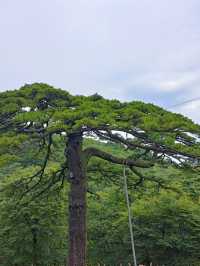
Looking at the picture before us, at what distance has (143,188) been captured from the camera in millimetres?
12055

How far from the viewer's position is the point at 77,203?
9.57 metres

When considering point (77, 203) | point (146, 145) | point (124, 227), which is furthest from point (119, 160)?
point (124, 227)

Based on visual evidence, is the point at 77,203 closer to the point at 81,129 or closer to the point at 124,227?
the point at 81,129

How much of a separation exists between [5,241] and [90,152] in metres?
7.74

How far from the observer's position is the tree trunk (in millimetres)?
9406

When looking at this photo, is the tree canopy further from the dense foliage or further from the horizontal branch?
the dense foliage

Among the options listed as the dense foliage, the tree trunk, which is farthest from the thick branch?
the dense foliage

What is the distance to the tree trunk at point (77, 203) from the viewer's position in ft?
30.9

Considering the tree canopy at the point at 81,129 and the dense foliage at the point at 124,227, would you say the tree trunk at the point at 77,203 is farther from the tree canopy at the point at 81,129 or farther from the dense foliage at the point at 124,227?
the dense foliage at the point at 124,227

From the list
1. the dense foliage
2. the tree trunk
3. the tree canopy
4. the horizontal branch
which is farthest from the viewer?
the dense foliage

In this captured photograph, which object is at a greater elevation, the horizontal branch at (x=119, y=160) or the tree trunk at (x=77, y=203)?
the horizontal branch at (x=119, y=160)

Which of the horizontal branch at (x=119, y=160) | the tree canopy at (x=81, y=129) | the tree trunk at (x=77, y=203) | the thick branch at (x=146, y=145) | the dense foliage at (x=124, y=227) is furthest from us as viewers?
the dense foliage at (x=124, y=227)

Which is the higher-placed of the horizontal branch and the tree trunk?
the horizontal branch

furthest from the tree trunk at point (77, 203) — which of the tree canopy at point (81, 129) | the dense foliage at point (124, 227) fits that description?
the dense foliage at point (124, 227)
